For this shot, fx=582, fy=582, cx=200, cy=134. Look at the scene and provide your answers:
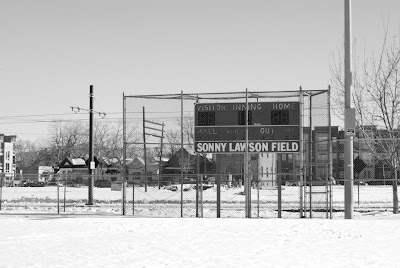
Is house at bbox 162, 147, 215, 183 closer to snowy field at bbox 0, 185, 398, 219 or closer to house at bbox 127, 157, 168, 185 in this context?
house at bbox 127, 157, 168, 185

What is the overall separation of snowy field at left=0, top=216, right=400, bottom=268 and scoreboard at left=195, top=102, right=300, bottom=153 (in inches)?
130

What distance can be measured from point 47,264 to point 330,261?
16.3 feet

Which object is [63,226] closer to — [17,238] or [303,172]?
[17,238]

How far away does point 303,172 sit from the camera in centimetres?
2045

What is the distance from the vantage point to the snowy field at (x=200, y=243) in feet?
34.1

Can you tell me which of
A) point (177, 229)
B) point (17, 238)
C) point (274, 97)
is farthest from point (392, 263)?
point (274, 97)

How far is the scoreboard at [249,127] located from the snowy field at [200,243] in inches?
130

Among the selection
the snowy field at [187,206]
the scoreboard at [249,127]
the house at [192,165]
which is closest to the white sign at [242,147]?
the scoreboard at [249,127]

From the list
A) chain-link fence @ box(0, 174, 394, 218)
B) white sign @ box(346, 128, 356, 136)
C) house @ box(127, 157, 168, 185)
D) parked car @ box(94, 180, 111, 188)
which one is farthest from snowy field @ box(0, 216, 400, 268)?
parked car @ box(94, 180, 111, 188)

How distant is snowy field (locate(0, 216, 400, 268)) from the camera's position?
10383mm

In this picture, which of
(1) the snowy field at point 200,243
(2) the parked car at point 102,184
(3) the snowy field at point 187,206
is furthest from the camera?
(2) the parked car at point 102,184

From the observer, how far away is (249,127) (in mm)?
21125

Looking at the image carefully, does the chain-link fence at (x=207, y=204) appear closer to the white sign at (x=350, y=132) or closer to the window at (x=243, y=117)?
the window at (x=243, y=117)

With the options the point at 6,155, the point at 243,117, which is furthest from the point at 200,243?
the point at 6,155
